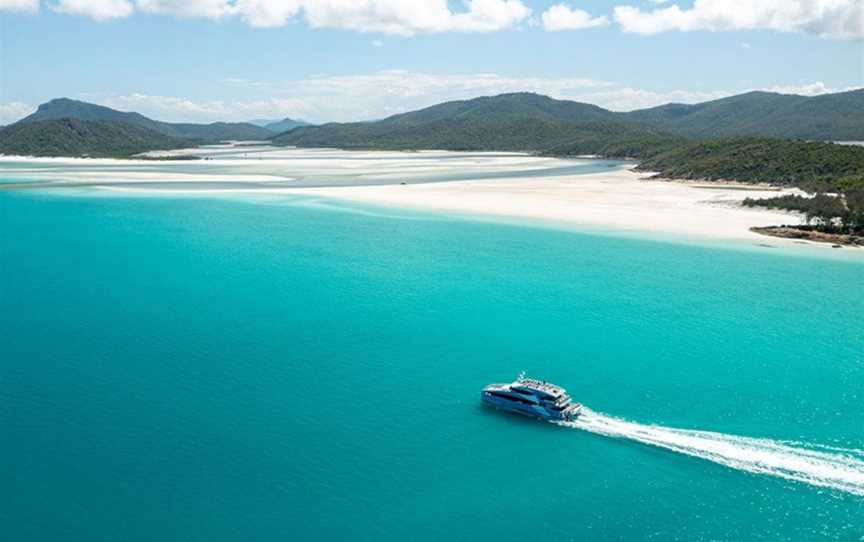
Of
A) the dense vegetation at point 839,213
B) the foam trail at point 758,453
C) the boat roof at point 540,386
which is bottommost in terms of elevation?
the foam trail at point 758,453

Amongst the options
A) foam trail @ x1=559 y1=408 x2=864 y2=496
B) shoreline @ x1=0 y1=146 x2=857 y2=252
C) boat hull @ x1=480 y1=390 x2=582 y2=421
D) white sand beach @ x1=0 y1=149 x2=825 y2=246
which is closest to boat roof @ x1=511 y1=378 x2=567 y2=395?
boat hull @ x1=480 y1=390 x2=582 y2=421

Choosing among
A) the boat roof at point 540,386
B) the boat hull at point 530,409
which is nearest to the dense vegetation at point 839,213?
the boat roof at point 540,386

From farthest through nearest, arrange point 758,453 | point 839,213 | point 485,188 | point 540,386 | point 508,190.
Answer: point 485,188, point 508,190, point 839,213, point 540,386, point 758,453

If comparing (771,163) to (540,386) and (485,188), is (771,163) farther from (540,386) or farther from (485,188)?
(540,386)

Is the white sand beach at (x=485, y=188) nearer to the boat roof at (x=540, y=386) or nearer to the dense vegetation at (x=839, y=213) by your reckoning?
the dense vegetation at (x=839, y=213)

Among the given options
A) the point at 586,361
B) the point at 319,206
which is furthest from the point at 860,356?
the point at 319,206

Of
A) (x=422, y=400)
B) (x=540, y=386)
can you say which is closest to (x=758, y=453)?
(x=540, y=386)
